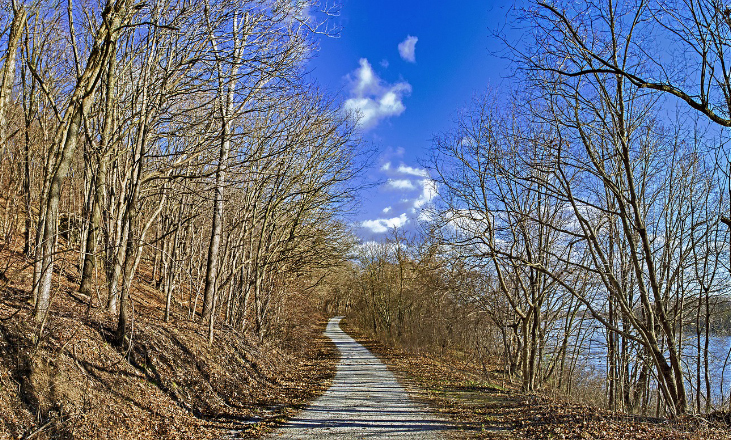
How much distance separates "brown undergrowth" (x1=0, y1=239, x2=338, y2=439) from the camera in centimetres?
560

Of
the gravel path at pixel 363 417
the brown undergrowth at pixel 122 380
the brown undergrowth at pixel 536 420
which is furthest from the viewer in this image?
the gravel path at pixel 363 417

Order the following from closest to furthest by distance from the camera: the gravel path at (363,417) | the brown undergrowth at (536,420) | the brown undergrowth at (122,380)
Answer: the brown undergrowth at (122,380) < the brown undergrowth at (536,420) < the gravel path at (363,417)

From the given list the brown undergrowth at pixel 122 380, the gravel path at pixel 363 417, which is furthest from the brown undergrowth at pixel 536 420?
the brown undergrowth at pixel 122 380

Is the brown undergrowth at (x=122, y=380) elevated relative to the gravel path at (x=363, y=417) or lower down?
elevated

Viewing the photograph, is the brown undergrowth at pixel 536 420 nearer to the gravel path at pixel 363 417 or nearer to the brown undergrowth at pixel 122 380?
the gravel path at pixel 363 417

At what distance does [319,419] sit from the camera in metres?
8.84

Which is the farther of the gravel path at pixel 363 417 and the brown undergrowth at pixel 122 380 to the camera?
the gravel path at pixel 363 417

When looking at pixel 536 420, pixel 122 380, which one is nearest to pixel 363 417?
pixel 536 420

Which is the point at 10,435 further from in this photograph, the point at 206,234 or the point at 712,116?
the point at 206,234

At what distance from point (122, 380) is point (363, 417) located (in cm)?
443

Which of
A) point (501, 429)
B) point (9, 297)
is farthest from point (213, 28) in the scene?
Answer: point (501, 429)

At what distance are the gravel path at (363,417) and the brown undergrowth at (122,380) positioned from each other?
1.84ft

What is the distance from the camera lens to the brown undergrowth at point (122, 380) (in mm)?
5598

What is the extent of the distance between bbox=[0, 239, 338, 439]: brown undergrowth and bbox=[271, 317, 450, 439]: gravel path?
0.56 m
